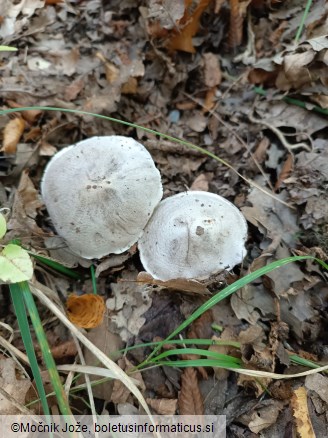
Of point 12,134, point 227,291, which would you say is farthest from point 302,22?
point 12,134

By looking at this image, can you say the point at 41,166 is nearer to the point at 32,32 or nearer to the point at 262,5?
the point at 32,32

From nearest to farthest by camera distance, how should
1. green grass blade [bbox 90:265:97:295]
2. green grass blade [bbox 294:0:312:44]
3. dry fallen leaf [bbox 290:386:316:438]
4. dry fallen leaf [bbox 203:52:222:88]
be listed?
dry fallen leaf [bbox 290:386:316:438]
green grass blade [bbox 90:265:97:295]
green grass blade [bbox 294:0:312:44]
dry fallen leaf [bbox 203:52:222:88]

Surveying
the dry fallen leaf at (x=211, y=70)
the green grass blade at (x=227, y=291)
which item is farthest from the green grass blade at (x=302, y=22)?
the green grass blade at (x=227, y=291)

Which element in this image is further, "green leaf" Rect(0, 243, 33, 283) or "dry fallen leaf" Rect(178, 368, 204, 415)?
"dry fallen leaf" Rect(178, 368, 204, 415)

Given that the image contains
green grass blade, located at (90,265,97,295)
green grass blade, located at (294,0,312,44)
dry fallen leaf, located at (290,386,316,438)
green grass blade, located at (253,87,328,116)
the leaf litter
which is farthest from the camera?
green grass blade, located at (294,0,312,44)

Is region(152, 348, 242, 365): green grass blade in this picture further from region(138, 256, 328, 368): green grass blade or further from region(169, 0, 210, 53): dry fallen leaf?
region(169, 0, 210, 53): dry fallen leaf

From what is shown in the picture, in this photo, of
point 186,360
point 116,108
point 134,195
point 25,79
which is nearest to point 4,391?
point 186,360

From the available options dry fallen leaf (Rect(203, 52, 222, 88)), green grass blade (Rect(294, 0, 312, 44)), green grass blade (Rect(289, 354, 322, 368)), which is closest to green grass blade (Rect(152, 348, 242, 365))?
green grass blade (Rect(289, 354, 322, 368))

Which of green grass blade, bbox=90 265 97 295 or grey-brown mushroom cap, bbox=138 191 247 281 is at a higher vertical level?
grey-brown mushroom cap, bbox=138 191 247 281
